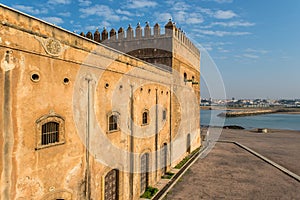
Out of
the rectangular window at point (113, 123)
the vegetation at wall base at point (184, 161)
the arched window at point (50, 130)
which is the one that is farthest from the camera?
the vegetation at wall base at point (184, 161)

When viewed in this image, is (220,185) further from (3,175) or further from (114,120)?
(3,175)

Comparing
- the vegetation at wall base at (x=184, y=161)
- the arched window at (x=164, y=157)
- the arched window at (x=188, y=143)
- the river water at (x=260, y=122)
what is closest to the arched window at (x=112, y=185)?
the arched window at (x=164, y=157)

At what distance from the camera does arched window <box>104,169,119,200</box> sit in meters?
9.73

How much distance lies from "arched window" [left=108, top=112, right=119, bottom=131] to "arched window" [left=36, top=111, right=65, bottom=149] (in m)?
2.78

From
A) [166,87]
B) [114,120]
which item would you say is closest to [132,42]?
[166,87]

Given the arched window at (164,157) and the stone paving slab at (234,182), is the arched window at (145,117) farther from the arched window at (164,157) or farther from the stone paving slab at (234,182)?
the stone paving slab at (234,182)

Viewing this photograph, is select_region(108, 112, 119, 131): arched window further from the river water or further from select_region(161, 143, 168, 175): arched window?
the river water

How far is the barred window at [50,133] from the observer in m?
6.59

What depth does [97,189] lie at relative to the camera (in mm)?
8836

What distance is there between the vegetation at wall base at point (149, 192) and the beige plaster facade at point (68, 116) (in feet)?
1.20

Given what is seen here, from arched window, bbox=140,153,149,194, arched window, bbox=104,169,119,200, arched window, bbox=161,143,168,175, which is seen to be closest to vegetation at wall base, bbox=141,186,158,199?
arched window, bbox=140,153,149,194

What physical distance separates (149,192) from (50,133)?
8.66 metres

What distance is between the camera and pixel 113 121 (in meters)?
10.1

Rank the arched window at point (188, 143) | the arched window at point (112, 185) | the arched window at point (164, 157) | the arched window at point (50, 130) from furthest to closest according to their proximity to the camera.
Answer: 1. the arched window at point (188, 143)
2. the arched window at point (164, 157)
3. the arched window at point (112, 185)
4. the arched window at point (50, 130)
